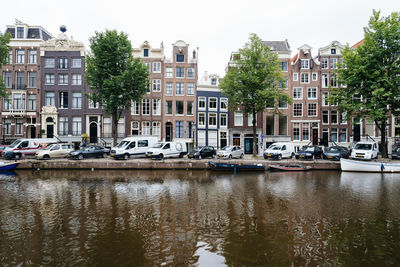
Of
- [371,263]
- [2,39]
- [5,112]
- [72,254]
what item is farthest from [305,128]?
[5,112]

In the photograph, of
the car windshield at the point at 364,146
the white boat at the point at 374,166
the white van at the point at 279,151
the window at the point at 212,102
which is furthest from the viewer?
the window at the point at 212,102

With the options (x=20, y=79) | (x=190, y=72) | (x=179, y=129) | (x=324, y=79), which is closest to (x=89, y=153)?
(x=179, y=129)

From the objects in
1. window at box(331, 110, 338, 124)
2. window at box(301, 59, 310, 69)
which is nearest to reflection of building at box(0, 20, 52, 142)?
window at box(301, 59, 310, 69)

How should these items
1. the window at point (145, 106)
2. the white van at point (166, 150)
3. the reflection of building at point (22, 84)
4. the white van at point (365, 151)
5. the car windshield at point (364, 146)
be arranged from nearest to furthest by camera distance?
the white van at point (365, 151) < the white van at point (166, 150) < the car windshield at point (364, 146) < the reflection of building at point (22, 84) < the window at point (145, 106)

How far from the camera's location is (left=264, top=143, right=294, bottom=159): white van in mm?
29609

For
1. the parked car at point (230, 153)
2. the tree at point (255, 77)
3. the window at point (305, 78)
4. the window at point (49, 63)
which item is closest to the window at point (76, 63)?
the window at point (49, 63)

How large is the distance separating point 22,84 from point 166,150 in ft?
93.9

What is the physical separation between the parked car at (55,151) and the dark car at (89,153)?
7.16ft

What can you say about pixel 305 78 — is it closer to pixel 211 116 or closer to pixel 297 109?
pixel 297 109

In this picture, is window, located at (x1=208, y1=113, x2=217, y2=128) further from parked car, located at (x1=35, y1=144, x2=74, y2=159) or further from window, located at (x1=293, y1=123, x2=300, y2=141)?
parked car, located at (x1=35, y1=144, x2=74, y2=159)

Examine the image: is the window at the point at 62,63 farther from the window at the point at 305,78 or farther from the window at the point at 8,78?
the window at the point at 305,78

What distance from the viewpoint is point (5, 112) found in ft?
124

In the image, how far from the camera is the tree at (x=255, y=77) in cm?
3023

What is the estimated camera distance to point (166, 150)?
2895 centimetres
